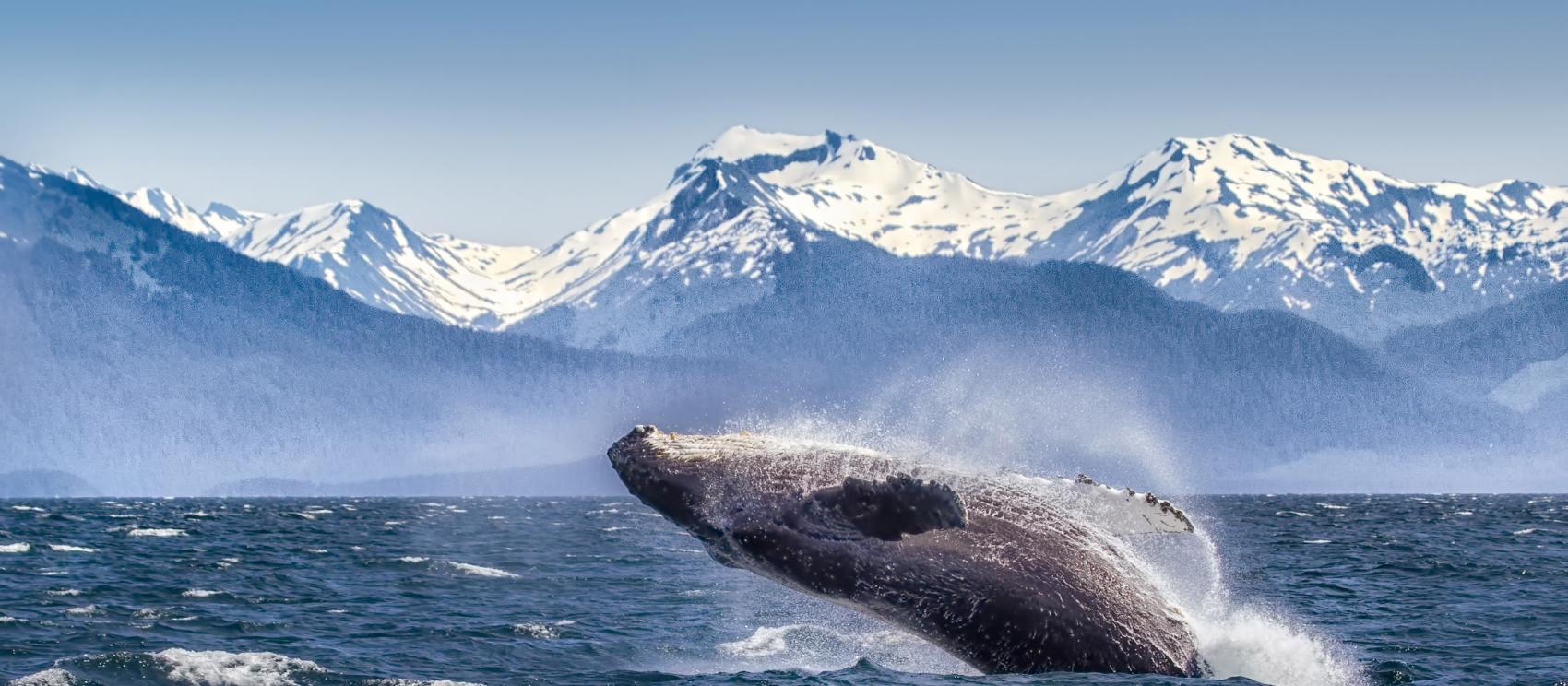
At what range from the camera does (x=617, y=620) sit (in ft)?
85.1

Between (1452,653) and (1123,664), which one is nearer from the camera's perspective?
(1123,664)

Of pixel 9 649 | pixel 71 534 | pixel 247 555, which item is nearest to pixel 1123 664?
pixel 9 649

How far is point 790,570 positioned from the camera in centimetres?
1484

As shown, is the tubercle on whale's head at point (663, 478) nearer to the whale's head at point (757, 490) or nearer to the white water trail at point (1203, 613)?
the whale's head at point (757, 490)

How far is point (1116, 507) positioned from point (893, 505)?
8.45 ft

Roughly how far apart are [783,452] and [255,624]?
41.7ft

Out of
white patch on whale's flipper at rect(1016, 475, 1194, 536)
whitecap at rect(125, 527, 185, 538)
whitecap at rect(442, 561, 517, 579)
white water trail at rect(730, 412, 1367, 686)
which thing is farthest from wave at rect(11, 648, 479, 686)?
Answer: whitecap at rect(125, 527, 185, 538)

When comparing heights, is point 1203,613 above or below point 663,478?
below

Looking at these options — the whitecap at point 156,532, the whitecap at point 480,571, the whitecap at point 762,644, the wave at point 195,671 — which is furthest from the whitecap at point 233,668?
the whitecap at point 156,532

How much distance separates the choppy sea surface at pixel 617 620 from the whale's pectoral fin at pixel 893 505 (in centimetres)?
211

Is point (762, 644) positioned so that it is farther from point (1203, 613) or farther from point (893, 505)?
point (893, 505)

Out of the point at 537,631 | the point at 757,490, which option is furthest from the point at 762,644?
the point at 757,490

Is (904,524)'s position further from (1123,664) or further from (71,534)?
(71,534)

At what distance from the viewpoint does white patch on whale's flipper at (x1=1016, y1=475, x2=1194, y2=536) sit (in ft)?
46.7
